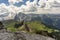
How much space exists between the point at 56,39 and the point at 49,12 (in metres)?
0.87

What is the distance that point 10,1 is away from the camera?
4926 millimetres

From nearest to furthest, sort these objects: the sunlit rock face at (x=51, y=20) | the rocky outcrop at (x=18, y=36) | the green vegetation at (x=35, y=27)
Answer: the rocky outcrop at (x=18, y=36) → the green vegetation at (x=35, y=27) → the sunlit rock face at (x=51, y=20)

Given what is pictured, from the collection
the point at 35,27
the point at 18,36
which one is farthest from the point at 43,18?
the point at 18,36

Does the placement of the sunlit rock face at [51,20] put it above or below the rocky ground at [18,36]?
above

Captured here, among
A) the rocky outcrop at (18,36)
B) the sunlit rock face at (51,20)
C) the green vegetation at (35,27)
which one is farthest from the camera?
the sunlit rock face at (51,20)

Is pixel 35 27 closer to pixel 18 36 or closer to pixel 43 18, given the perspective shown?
pixel 43 18

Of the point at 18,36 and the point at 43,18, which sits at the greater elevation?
the point at 43,18

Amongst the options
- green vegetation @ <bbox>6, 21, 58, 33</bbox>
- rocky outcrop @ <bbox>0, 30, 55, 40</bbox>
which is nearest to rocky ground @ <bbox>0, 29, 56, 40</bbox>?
rocky outcrop @ <bbox>0, 30, 55, 40</bbox>

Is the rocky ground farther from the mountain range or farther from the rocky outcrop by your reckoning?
the mountain range

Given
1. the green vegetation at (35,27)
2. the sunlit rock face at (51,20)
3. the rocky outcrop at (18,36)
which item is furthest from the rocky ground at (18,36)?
the sunlit rock face at (51,20)

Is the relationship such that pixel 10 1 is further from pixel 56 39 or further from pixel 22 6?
pixel 56 39

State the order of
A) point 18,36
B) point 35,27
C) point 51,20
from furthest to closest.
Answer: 1. point 51,20
2. point 35,27
3. point 18,36

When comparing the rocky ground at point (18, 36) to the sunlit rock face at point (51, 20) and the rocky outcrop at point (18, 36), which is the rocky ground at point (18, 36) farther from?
the sunlit rock face at point (51, 20)

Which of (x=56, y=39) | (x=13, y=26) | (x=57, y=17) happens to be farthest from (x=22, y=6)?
(x=56, y=39)
